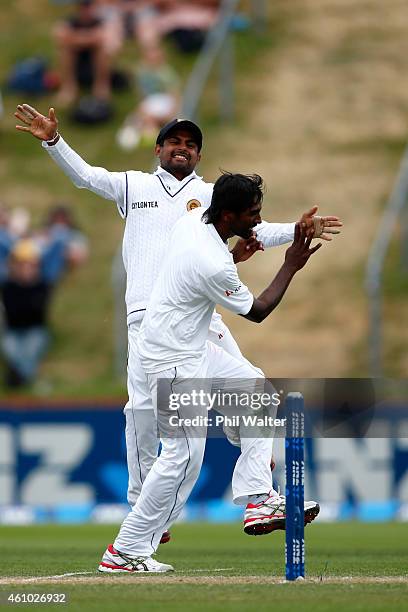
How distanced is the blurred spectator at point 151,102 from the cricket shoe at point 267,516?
14494mm

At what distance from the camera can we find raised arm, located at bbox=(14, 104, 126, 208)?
9.88m

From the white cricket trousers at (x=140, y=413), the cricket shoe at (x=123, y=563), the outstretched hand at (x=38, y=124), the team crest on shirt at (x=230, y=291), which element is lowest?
the cricket shoe at (x=123, y=563)

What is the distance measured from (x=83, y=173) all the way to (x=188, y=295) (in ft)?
4.30

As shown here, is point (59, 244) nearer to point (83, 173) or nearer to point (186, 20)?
point (186, 20)

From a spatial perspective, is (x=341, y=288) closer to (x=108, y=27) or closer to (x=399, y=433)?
(x=399, y=433)

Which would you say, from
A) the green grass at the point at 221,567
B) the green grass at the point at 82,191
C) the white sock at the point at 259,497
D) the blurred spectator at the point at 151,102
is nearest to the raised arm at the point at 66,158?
the white sock at the point at 259,497

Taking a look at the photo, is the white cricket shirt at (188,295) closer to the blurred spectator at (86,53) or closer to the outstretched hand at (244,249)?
the outstretched hand at (244,249)

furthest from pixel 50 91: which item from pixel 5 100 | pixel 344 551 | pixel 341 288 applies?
pixel 344 551

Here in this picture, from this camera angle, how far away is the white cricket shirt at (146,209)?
10125 millimetres

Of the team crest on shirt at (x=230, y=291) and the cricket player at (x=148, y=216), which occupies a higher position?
the cricket player at (x=148, y=216)

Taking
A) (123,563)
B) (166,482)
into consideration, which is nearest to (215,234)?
(166,482)

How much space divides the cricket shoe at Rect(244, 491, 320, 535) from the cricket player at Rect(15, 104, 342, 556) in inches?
35.8

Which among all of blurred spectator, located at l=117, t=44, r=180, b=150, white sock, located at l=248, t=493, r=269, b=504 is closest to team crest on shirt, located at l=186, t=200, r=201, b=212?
white sock, located at l=248, t=493, r=269, b=504

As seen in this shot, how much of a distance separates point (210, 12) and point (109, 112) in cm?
264
